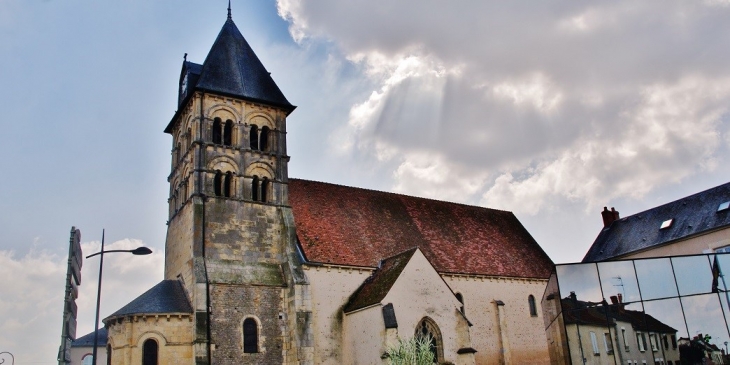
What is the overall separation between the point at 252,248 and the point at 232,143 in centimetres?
517

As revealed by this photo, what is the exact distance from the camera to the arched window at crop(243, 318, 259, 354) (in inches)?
A: 965

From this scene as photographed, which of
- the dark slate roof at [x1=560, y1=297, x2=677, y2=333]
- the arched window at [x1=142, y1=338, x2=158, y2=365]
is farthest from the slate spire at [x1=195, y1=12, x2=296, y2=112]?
the dark slate roof at [x1=560, y1=297, x2=677, y2=333]

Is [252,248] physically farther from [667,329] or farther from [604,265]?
[667,329]

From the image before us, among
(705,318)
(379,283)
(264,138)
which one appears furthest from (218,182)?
(705,318)

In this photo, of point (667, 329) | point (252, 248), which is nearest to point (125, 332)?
point (252, 248)

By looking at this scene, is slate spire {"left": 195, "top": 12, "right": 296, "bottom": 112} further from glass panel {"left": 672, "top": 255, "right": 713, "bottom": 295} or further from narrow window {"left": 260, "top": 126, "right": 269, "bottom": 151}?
glass panel {"left": 672, "top": 255, "right": 713, "bottom": 295}

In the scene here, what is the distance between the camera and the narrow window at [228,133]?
93.2 feet

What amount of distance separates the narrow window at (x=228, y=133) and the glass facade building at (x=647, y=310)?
1612cm

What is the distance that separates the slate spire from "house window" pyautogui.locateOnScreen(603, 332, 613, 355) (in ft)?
58.3

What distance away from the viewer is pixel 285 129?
29.9 m

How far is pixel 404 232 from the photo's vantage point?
104 feet

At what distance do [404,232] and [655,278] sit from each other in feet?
40.5

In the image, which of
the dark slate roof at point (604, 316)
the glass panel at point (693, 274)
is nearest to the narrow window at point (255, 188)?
the dark slate roof at point (604, 316)

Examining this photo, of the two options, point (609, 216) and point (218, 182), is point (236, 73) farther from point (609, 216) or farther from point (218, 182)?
point (609, 216)
